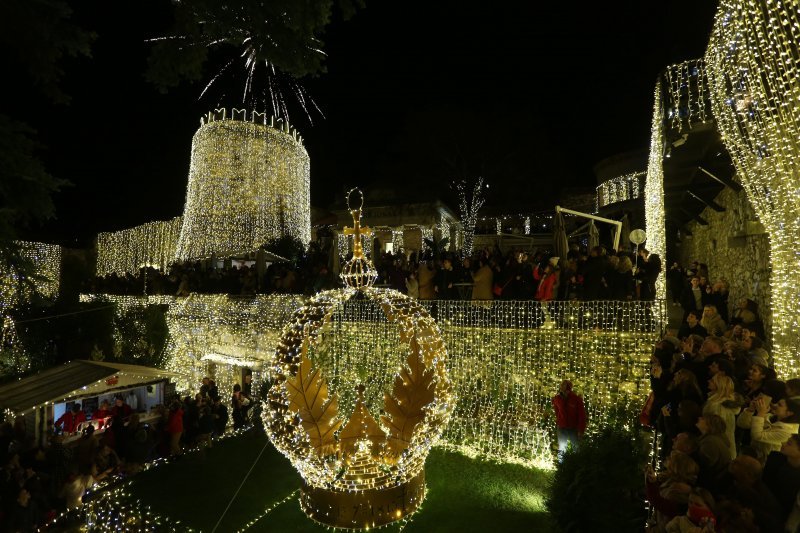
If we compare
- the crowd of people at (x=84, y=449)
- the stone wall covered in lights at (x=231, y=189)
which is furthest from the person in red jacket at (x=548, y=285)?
the stone wall covered in lights at (x=231, y=189)

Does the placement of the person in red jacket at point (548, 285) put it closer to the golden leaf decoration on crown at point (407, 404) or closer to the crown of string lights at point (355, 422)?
the crown of string lights at point (355, 422)

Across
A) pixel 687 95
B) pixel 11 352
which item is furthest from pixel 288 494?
pixel 11 352

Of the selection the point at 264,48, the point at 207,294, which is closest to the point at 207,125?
the point at 207,294

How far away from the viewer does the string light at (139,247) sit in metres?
21.3

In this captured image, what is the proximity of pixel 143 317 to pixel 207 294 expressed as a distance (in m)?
2.97

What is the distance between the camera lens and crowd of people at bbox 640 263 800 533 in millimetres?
2795

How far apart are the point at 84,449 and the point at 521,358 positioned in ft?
25.2

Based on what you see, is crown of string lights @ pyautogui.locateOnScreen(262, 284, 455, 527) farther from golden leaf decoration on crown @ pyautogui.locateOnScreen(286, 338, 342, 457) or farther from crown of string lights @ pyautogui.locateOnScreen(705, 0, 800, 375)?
crown of string lights @ pyautogui.locateOnScreen(705, 0, 800, 375)

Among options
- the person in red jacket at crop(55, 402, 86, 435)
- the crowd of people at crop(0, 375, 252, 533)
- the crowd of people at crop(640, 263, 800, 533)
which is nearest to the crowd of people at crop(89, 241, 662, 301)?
the crowd of people at crop(640, 263, 800, 533)

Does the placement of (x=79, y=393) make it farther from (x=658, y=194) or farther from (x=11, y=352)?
(x=658, y=194)

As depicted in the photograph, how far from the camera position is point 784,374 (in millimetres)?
4906

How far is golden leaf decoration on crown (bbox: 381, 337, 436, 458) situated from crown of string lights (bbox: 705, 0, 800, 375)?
3843mm

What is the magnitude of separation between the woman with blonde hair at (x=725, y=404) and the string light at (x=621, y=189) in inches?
662

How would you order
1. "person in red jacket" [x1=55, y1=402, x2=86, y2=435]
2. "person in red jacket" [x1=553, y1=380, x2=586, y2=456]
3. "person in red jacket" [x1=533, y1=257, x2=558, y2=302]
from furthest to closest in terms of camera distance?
"person in red jacket" [x1=55, y1=402, x2=86, y2=435] → "person in red jacket" [x1=533, y1=257, x2=558, y2=302] → "person in red jacket" [x1=553, y1=380, x2=586, y2=456]
